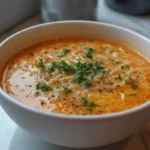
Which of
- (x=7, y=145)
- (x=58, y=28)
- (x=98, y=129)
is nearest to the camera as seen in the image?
(x=98, y=129)

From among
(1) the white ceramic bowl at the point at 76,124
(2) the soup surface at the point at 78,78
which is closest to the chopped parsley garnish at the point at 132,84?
(2) the soup surface at the point at 78,78

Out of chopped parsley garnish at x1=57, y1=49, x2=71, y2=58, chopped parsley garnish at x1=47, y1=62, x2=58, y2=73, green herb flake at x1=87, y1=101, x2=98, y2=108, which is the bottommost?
chopped parsley garnish at x1=57, y1=49, x2=71, y2=58

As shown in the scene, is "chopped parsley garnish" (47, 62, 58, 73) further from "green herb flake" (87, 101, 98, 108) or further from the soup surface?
"green herb flake" (87, 101, 98, 108)

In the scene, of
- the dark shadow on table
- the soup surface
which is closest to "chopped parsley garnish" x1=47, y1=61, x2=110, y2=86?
the soup surface

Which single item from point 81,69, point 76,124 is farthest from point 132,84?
point 76,124

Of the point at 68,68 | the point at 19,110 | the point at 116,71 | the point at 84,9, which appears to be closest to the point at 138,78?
the point at 116,71

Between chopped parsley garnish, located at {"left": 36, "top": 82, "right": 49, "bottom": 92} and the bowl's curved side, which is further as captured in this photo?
chopped parsley garnish, located at {"left": 36, "top": 82, "right": 49, "bottom": 92}

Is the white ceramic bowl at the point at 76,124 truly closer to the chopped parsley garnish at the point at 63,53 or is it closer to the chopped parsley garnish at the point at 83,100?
the chopped parsley garnish at the point at 83,100

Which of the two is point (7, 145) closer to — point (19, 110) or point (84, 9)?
point (19, 110)
